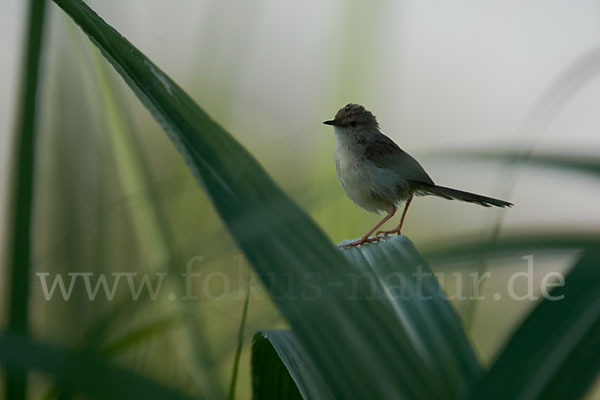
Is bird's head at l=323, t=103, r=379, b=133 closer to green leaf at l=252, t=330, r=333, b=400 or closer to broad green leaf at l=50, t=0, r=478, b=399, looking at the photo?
green leaf at l=252, t=330, r=333, b=400

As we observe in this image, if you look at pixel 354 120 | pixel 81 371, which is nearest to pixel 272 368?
pixel 81 371

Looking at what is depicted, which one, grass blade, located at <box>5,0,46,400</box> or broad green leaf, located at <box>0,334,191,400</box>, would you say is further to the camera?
grass blade, located at <box>5,0,46,400</box>

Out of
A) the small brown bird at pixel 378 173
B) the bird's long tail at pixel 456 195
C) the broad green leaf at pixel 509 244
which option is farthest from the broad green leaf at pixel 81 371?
the small brown bird at pixel 378 173

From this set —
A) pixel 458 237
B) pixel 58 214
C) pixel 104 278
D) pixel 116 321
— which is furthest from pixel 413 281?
pixel 58 214

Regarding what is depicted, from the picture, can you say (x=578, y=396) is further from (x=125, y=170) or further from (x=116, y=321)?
(x=125, y=170)

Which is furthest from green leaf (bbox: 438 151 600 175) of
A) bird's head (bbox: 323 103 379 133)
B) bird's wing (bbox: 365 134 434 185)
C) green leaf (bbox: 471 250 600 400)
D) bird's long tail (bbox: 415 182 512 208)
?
bird's head (bbox: 323 103 379 133)

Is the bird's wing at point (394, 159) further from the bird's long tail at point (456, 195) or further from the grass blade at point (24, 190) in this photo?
the grass blade at point (24, 190)

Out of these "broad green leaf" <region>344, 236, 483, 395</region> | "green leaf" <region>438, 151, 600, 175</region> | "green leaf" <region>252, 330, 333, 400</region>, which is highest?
"green leaf" <region>438, 151, 600, 175</region>
